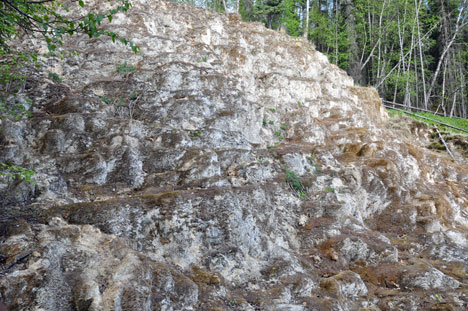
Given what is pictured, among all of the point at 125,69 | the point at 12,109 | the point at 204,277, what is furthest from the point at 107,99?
the point at 204,277

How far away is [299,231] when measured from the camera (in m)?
9.07

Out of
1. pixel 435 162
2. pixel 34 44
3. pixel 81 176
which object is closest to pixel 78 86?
Answer: pixel 34 44

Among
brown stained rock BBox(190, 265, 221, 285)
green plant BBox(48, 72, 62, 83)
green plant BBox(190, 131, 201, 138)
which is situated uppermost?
green plant BBox(48, 72, 62, 83)

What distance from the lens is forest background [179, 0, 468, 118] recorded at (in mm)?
28844

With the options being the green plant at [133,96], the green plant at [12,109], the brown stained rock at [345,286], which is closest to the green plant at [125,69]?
the green plant at [133,96]

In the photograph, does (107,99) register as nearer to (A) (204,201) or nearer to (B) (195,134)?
(B) (195,134)

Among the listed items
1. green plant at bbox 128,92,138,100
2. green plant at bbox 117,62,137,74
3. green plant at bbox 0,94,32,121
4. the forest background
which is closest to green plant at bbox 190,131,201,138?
green plant at bbox 128,92,138,100

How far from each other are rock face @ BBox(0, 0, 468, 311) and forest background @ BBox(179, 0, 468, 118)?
53.8 ft

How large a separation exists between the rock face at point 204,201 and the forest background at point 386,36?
16.4 meters

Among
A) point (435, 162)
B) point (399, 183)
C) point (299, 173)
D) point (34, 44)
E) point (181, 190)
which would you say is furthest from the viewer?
point (435, 162)

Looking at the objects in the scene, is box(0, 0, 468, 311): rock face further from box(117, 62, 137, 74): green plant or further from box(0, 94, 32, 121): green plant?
box(0, 94, 32, 121): green plant

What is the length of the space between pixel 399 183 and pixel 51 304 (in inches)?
474

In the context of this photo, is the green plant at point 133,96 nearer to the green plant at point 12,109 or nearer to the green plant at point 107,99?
the green plant at point 107,99

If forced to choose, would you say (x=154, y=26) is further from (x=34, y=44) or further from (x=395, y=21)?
(x=395, y=21)
